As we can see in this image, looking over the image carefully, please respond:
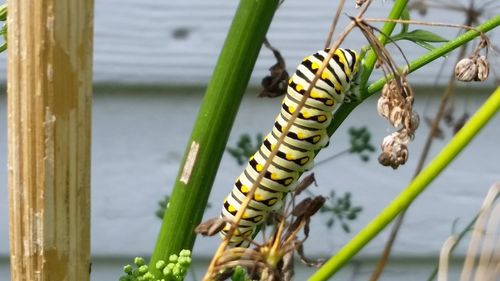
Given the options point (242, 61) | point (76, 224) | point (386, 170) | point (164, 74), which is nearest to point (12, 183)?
point (76, 224)

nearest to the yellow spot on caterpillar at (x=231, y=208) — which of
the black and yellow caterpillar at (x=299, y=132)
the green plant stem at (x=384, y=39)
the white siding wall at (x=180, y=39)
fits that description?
the black and yellow caterpillar at (x=299, y=132)

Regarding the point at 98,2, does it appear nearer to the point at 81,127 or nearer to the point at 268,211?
the point at 268,211

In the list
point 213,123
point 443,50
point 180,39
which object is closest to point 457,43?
point 443,50

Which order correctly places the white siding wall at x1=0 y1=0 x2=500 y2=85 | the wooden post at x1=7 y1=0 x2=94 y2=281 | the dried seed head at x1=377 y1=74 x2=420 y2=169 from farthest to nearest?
the white siding wall at x1=0 y1=0 x2=500 y2=85 → the dried seed head at x1=377 y1=74 x2=420 y2=169 → the wooden post at x1=7 y1=0 x2=94 y2=281

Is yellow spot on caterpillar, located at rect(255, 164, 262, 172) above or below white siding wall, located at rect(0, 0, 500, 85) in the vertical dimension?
below

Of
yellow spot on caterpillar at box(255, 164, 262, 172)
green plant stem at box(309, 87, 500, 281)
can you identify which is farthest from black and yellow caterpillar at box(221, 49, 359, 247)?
green plant stem at box(309, 87, 500, 281)

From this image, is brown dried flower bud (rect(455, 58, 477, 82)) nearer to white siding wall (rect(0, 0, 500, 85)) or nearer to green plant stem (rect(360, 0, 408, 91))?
green plant stem (rect(360, 0, 408, 91))

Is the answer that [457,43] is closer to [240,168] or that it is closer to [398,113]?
[398,113]
